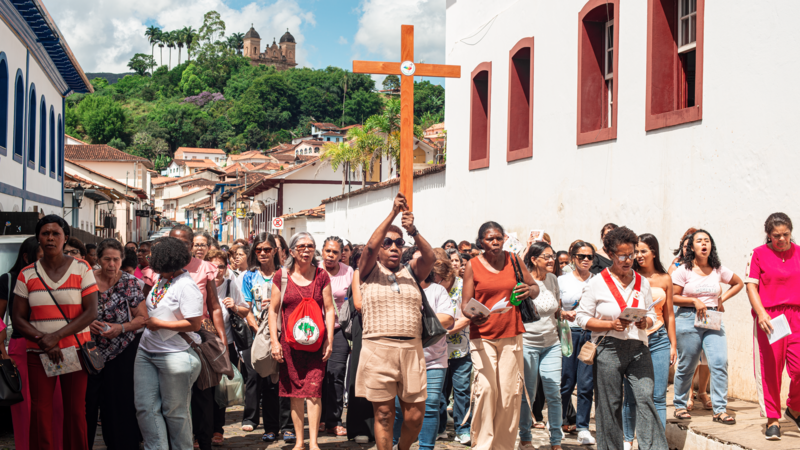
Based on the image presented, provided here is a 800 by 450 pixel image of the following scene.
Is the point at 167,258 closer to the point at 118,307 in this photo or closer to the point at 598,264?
the point at 118,307

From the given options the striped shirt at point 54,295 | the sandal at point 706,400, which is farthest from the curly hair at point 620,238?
the striped shirt at point 54,295

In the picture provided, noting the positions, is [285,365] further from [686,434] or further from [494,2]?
[494,2]

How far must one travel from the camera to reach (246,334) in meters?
7.36

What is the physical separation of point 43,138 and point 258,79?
111m

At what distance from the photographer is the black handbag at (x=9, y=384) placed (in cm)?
509

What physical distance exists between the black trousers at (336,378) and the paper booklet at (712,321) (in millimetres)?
3402

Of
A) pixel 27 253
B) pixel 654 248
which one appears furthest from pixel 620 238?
pixel 27 253

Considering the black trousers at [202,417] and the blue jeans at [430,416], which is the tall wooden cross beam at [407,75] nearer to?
the blue jeans at [430,416]

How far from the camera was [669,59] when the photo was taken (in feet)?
32.6

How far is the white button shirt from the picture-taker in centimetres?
569

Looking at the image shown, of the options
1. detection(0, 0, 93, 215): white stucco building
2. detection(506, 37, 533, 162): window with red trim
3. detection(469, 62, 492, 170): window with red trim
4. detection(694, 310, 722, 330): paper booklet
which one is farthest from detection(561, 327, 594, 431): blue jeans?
detection(0, 0, 93, 215): white stucco building

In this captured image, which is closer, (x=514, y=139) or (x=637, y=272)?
(x=637, y=272)

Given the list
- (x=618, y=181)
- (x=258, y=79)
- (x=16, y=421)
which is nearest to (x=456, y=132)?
(x=618, y=181)

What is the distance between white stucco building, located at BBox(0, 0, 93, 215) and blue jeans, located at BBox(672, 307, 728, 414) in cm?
1240
